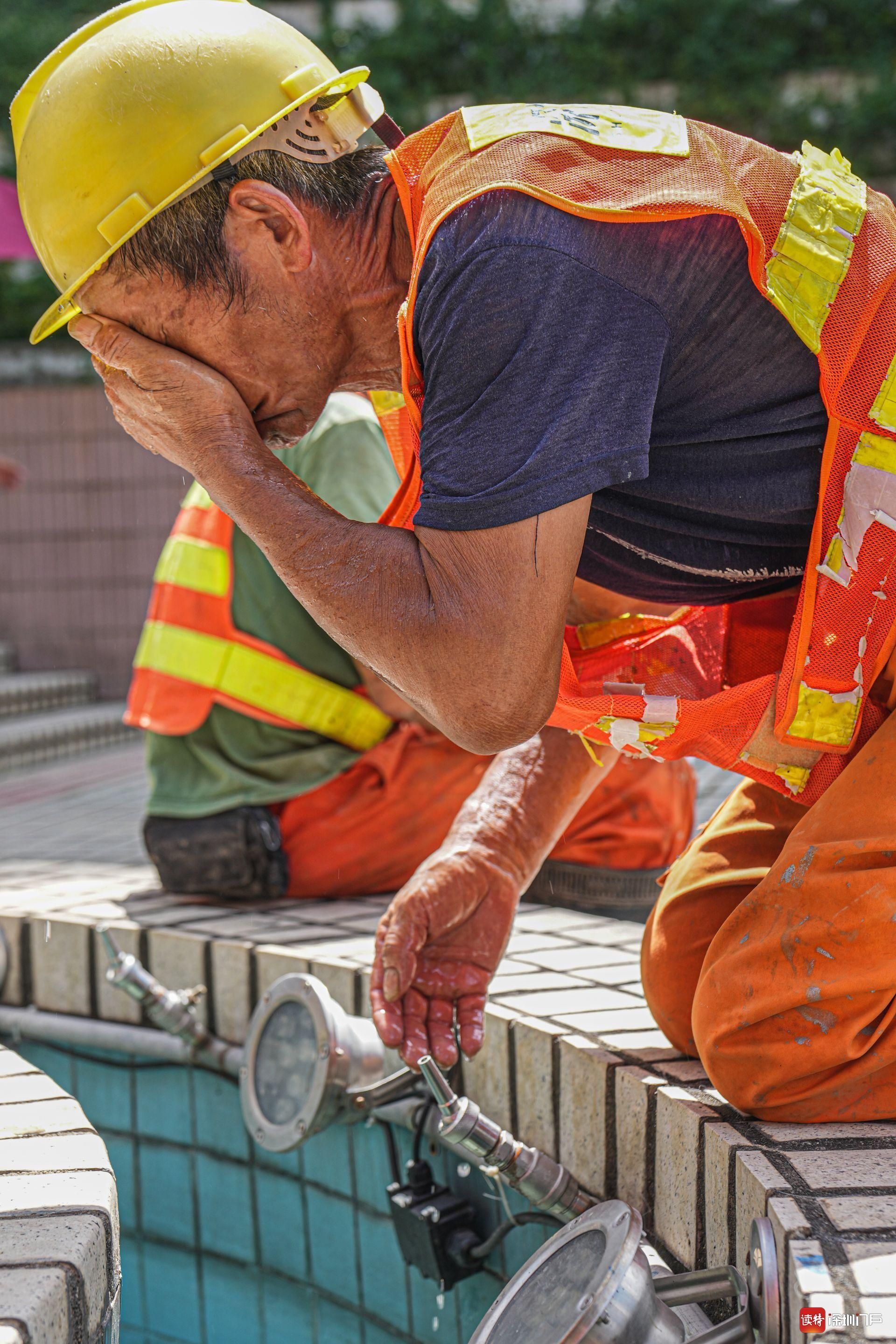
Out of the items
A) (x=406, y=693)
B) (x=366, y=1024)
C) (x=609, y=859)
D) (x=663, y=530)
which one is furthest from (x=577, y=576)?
(x=609, y=859)

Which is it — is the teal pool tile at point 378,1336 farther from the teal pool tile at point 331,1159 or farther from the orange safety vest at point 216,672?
the orange safety vest at point 216,672

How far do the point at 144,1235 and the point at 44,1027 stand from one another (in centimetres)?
45

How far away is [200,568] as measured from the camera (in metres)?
2.97

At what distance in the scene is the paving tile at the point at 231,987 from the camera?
2488mm

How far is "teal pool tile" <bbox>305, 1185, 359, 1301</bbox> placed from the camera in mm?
2189

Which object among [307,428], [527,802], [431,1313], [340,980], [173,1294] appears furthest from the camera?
[173,1294]

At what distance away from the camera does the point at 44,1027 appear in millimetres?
2725

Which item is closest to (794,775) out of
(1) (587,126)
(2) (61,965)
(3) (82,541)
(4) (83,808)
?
(1) (587,126)

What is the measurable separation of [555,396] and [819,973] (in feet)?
2.20

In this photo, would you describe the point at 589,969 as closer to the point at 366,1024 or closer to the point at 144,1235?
the point at 366,1024

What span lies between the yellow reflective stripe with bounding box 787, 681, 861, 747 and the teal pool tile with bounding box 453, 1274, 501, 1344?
37.1 inches

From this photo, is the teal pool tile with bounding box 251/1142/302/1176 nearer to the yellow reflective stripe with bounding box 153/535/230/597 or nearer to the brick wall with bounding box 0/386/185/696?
the yellow reflective stripe with bounding box 153/535/230/597

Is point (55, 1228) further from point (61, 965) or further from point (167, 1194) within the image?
point (61, 965)

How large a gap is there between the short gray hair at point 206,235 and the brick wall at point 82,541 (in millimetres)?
7403
